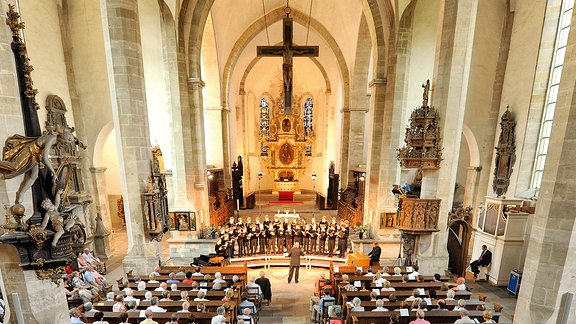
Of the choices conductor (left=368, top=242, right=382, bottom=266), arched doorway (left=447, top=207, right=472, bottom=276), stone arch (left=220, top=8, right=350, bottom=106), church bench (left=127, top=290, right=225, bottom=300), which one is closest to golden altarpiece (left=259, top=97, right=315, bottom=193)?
stone arch (left=220, top=8, right=350, bottom=106)

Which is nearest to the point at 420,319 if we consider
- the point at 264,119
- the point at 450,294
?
the point at 450,294

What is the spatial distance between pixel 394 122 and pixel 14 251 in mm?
12379

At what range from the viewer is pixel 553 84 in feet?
28.0

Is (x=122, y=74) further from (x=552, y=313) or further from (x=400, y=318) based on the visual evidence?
(x=552, y=313)

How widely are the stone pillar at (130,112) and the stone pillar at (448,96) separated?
27.7 feet

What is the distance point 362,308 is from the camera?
19.3 ft

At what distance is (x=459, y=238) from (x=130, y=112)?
11.6 meters

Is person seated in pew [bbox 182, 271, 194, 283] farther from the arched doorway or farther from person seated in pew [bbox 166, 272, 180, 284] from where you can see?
the arched doorway

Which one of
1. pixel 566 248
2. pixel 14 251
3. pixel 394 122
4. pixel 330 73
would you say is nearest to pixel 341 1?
pixel 330 73

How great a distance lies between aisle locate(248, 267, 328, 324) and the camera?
788 centimetres

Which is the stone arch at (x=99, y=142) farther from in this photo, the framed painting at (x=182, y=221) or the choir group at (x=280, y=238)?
the choir group at (x=280, y=238)

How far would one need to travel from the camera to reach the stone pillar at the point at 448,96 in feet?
24.2

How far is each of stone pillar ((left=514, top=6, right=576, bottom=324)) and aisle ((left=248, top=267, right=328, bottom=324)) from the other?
17.7 feet

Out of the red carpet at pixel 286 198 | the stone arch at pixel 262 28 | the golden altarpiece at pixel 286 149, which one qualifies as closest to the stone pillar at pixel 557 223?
the stone arch at pixel 262 28
